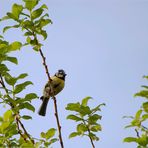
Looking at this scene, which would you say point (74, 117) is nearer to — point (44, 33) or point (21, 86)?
point (21, 86)

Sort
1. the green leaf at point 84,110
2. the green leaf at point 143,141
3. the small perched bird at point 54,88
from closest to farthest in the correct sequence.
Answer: the green leaf at point 143,141 → the green leaf at point 84,110 → the small perched bird at point 54,88

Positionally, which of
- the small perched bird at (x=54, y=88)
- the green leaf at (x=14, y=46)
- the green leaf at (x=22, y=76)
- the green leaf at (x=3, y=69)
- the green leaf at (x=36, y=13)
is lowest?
the green leaf at (x=3, y=69)

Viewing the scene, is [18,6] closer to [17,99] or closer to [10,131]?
[17,99]

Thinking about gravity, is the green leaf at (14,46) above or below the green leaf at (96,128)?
above

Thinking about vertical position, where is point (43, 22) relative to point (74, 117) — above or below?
above

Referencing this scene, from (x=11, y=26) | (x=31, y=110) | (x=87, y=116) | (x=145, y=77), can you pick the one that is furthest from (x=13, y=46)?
(x=145, y=77)

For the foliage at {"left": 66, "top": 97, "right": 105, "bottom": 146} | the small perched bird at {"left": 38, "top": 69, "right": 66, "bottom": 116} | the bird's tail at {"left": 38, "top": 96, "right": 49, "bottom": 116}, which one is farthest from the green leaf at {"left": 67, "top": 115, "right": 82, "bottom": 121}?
the bird's tail at {"left": 38, "top": 96, "right": 49, "bottom": 116}

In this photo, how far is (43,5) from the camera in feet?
17.0

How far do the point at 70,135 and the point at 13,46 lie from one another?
1.51 m

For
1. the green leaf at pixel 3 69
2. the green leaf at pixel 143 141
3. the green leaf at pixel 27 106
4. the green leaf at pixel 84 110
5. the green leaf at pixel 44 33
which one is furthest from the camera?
the green leaf at pixel 84 110

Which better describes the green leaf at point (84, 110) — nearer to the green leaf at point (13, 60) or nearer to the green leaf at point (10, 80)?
the green leaf at point (10, 80)

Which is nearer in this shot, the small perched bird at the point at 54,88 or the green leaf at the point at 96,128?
the green leaf at the point at 96,128

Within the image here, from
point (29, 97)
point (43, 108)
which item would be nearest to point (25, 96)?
point (29, 97)

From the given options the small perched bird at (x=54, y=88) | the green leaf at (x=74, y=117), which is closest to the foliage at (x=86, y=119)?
the green leaf at (x=74, y=117)
